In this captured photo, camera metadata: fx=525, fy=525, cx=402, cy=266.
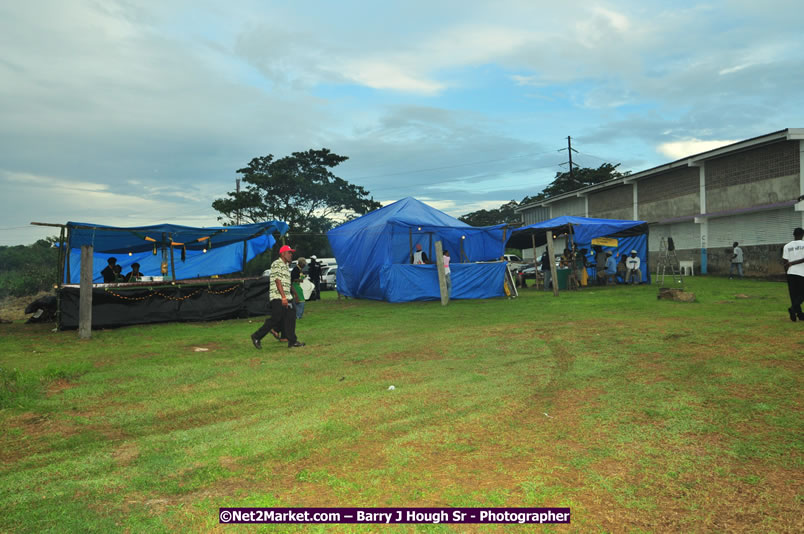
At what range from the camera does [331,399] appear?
523cm

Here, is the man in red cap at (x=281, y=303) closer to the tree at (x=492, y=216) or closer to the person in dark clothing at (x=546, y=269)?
the person in dark clothing at (x=546, y=269)

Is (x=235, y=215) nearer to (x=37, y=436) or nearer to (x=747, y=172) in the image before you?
(x=747, y=172)

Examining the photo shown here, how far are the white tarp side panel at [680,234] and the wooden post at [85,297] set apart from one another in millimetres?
25675

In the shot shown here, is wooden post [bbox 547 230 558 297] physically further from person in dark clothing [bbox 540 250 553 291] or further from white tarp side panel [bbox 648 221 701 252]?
white tarp side panel [bbox 648 221 701 252]

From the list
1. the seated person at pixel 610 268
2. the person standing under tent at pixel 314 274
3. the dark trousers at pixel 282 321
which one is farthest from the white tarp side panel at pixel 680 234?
the dark trousers at pixel 282 321

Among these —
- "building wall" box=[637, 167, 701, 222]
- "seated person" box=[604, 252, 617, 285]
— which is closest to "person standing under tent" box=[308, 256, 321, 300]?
"seated person" box=[604, 252, 617, 285]

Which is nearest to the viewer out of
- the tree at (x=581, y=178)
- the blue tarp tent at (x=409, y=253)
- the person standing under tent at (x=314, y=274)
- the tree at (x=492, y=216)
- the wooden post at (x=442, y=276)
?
the wooden post at (x=442, y=276)

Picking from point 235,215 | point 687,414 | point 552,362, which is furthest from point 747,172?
point 235,215

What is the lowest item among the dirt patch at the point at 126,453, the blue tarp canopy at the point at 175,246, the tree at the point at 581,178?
the dirt patch at the point at 126,453

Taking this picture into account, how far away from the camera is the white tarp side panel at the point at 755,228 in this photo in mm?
20859

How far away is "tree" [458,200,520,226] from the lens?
61.6 m

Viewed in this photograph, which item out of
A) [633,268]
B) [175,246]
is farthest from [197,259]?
[633,268]

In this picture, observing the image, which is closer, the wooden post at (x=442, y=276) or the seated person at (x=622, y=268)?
the wooden post at (x=442, y=276)

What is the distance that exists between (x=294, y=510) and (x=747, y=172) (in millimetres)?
25700
